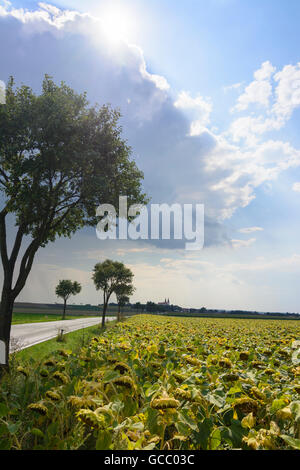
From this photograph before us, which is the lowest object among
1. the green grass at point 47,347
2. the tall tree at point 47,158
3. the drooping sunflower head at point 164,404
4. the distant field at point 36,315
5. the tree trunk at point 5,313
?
the distant field at point 36,315

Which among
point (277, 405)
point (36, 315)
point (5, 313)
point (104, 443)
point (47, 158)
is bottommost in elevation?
point (36, 315)

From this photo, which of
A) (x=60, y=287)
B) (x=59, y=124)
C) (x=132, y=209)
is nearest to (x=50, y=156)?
(x=59, y=124)

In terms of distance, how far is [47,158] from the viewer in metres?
9.81

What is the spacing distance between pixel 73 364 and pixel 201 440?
2244 millimetres

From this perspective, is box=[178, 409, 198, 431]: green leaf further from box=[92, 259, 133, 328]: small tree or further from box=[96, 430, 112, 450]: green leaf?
box=[92, 259, 133, 328]: small tree

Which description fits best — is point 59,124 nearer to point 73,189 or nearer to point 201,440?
point 73,189

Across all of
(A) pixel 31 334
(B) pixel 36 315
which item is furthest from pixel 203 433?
(B) pixel 36 315

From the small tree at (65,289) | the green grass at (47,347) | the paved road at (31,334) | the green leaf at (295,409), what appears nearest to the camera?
the green leaf at (295,409)

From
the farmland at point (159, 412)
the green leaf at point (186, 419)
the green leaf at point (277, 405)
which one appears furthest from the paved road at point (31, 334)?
the green leaf at point (277, 405)

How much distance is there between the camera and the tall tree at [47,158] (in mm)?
9656

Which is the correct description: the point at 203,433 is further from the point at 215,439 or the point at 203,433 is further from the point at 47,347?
the point at 47,347

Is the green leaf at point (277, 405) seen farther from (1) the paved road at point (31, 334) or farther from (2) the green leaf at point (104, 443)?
(1) the paved road at point (31, 334)

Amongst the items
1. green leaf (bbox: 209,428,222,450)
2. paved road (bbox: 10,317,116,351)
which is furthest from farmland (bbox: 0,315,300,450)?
paved road (bbox: 10,317,116,351)

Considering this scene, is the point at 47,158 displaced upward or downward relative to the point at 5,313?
upward
